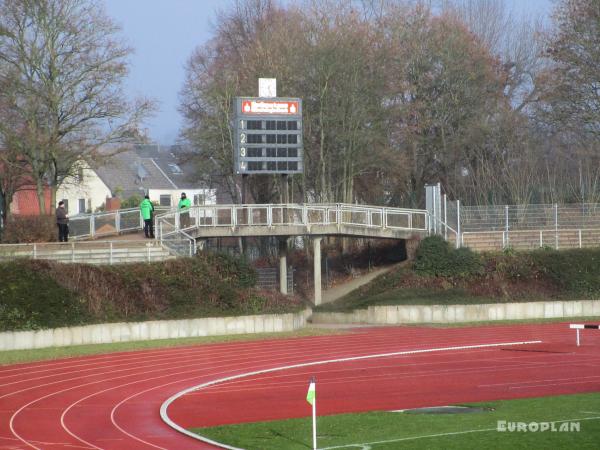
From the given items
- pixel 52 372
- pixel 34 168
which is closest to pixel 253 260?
pixel 34 168

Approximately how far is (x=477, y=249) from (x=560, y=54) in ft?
48.9

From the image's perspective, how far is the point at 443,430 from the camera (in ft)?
57.3

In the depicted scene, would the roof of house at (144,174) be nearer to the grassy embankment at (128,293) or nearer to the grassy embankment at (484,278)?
the grassy embankment at (484,278)

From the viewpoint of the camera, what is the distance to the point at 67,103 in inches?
1855

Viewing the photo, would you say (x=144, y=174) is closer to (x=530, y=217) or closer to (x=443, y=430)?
(x=530, y=217)

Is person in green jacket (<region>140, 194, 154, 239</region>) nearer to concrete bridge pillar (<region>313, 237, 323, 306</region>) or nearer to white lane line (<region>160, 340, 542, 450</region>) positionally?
concrete bridge pillar (<region>313, 237, 323, 306</region>)

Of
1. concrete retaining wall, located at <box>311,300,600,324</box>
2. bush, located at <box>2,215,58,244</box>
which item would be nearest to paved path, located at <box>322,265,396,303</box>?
concrete retaining wall, located at <box>311,300,600,324</box>

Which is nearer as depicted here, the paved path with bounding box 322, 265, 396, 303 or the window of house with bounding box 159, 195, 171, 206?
the paved path with bounding box 322, 265, 396, 303

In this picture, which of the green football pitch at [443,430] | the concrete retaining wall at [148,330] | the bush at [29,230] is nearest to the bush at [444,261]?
the concrete retaining wall at [148,330]

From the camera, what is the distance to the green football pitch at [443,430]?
16.1 meters

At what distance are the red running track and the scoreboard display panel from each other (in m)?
9.35

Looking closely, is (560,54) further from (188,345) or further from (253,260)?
(188,345)

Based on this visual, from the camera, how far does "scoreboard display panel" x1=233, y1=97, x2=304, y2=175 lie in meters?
41.4

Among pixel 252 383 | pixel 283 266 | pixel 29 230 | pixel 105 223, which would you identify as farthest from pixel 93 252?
pixel 252 383
